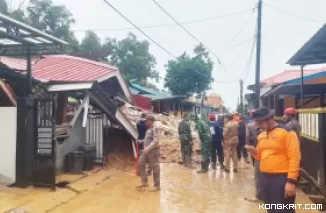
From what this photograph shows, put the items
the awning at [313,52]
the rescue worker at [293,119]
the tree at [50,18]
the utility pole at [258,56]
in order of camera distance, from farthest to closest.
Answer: the tree at [50,18], the utility pole at [258,56], the rescue worker at [293,119], the awning at [313,52]

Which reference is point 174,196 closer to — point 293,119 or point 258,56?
point 293,119

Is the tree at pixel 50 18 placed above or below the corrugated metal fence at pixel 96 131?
above

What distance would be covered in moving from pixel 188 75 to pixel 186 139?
26.0 meters

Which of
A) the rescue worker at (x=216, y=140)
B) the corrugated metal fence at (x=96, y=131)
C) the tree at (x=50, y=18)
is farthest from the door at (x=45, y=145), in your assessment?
the tree at (x=50, y=18)

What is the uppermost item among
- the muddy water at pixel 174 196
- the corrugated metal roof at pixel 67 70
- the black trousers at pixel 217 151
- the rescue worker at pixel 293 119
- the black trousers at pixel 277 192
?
the corrugated metal roof at pixel 67 70

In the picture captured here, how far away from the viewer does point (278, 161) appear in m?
4.23

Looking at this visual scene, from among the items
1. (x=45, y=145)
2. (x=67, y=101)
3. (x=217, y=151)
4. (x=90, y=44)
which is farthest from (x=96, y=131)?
(x=90, y=44)

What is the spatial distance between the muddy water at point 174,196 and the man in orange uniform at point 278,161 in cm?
250

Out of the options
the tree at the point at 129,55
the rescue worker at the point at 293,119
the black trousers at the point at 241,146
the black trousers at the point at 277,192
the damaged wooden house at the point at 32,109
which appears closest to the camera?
the black trousers at the point at 277,192

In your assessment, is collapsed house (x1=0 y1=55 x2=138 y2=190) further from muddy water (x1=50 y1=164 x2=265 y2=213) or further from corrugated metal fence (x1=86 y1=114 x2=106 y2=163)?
muddy water (x1=50 y1=164 x2=265 y2=213)

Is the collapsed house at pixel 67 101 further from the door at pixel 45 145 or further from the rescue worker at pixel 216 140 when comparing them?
the rescue worker at pixel 216 140

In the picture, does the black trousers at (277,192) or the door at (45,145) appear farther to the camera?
the door at (45,145)

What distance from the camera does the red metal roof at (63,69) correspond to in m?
10.2

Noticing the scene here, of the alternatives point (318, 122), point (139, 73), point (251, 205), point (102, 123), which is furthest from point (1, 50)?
point (139, 73)
